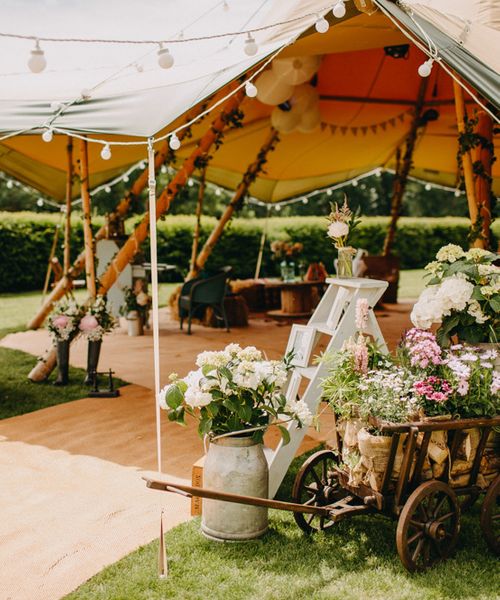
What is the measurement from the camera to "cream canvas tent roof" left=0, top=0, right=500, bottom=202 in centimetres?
387

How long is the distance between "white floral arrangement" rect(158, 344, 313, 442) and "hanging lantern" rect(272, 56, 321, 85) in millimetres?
3808

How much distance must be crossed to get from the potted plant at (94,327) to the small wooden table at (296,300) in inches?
155

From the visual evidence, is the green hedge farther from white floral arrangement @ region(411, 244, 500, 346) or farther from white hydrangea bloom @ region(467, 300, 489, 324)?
white hydrangea bloom @ region(467, 300, 489, 324)

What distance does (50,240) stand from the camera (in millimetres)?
14883

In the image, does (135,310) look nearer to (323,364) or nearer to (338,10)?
(323,364)

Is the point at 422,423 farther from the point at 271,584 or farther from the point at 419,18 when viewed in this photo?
the point at 419,18

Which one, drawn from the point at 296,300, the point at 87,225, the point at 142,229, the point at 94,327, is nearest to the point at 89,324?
the point at 94,327

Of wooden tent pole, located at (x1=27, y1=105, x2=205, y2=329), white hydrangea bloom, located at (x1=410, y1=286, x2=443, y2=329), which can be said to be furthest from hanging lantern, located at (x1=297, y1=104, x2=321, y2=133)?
white hydrangea bloom, located at (x1=410, y1=286, x2=443, y2=329)

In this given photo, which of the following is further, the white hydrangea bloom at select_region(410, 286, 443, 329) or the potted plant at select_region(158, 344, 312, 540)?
the white hydrangea bloom at select_region(410, 286, 443, 329)

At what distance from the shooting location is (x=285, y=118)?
7758 millimetres

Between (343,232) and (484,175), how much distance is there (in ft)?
6.28

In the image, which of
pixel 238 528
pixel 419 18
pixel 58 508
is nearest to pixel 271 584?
pixel 238 528

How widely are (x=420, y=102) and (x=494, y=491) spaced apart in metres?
7.10

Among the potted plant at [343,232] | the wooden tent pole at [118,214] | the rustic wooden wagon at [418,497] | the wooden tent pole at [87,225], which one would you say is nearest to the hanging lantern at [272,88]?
the wooden tent pole at [118,214]
